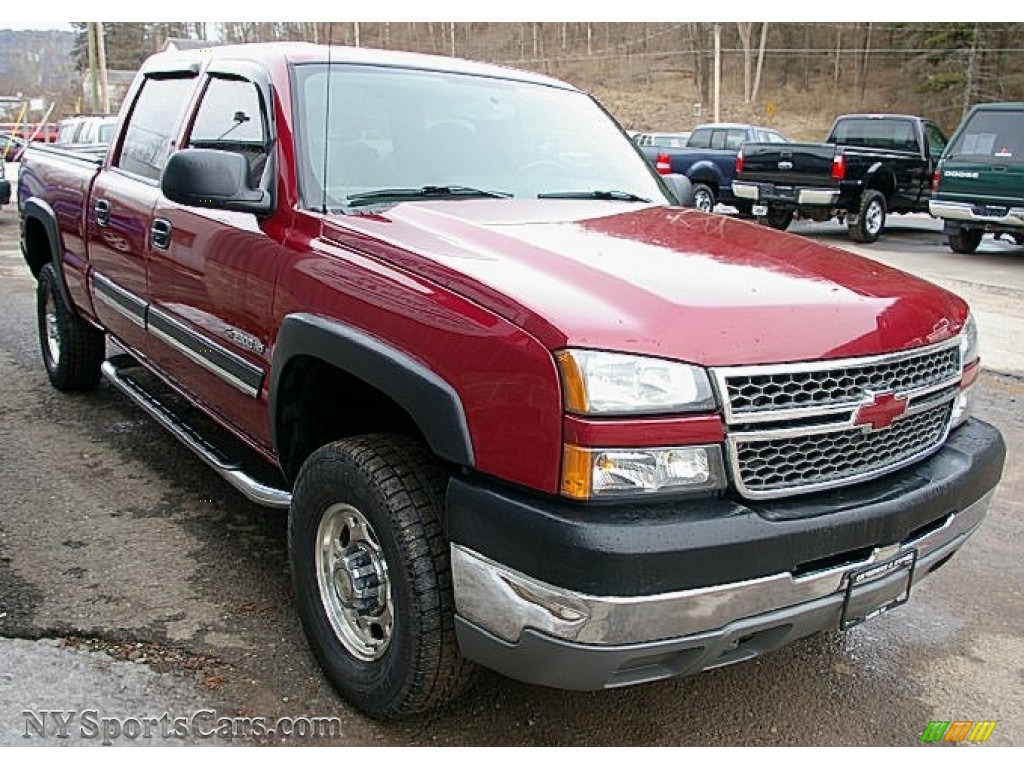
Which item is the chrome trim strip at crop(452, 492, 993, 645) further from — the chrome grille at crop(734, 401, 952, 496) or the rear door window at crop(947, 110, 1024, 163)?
the rear door window at crop(947, 110, 1024, 163)

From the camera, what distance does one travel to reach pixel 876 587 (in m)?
2.48

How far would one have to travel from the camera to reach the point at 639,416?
7.13 ft

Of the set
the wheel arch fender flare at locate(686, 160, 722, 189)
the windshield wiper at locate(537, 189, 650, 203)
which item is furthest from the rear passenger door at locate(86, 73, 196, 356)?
the wheel arch fender flare at locate(686, 160, 722, 189)

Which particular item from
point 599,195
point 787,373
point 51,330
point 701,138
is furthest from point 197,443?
point 701,138

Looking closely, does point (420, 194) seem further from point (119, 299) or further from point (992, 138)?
point (992, 138)

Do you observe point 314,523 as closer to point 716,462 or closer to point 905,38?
point 716,462

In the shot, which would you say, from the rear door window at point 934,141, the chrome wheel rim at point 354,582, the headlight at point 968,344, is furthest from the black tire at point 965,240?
the chrome wheel rim at point 354,582

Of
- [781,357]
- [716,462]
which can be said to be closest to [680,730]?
[716,462]

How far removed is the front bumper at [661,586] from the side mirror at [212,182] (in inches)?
54.5

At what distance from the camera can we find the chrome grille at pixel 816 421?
223 cm

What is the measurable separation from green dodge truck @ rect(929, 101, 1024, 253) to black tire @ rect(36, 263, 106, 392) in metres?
11.6

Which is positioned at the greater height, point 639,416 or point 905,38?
point 905,38

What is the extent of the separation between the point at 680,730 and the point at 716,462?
0.99 metres

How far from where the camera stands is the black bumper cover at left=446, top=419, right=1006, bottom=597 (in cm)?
211
